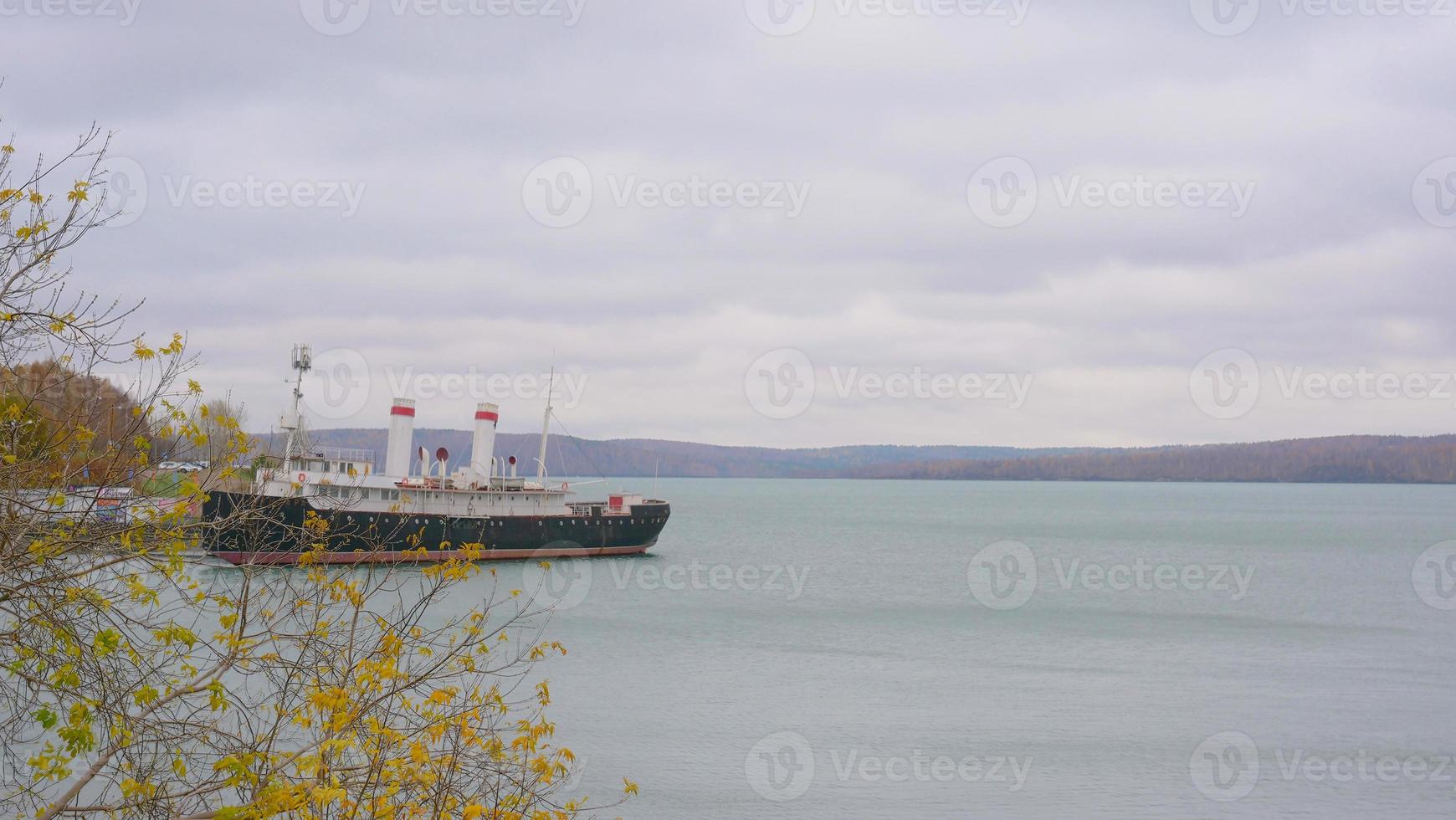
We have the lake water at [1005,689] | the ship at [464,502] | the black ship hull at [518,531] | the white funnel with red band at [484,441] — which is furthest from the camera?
the white funnel with red band at [484,441]

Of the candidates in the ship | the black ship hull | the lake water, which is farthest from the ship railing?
the lake water

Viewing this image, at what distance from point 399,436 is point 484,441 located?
3408 mm

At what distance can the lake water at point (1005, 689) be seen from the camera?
16.2 meters

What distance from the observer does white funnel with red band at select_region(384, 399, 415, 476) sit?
42156 millimetres

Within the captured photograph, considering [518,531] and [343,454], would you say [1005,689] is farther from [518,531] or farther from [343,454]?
[343,454]

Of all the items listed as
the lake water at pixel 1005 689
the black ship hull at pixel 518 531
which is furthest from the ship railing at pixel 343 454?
the lake water at pixel 1005 689

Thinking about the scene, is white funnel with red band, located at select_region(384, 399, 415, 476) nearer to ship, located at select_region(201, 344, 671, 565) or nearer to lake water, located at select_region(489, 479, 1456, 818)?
ship, located at select_region(201, 344, 671, 565)

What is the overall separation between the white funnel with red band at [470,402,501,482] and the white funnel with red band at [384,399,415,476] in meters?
2.69

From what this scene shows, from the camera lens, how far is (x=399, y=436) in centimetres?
4250

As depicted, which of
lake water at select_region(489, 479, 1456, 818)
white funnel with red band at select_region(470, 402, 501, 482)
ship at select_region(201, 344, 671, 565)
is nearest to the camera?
lake water at select_region(489, 479, 1456, 818)

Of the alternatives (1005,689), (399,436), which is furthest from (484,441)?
(1005,689)

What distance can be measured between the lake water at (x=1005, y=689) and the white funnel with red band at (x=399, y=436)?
599 cm

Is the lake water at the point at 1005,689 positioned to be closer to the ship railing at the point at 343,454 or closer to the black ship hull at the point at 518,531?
the black ship hull at the point at 518,531

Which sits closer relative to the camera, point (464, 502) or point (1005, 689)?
point (1005, 689)
